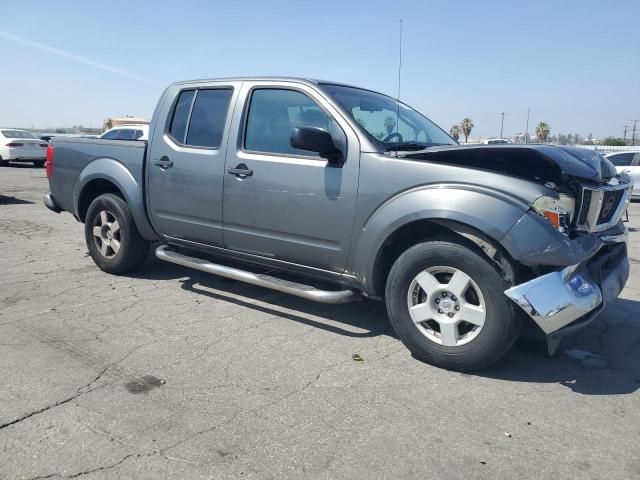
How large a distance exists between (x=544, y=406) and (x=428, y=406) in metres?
0.67

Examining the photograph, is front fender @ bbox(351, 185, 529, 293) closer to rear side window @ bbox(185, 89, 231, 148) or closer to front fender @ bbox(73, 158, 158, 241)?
rear side window @ bbox(185, 89, 231, 148)

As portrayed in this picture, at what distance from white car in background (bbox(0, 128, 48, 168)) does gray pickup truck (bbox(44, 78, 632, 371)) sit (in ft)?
59.1

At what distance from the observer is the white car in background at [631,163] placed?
1503 centimetres

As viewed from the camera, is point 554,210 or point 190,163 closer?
point 554,210

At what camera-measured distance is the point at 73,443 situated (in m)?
2.59

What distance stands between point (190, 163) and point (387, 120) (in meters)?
1.76

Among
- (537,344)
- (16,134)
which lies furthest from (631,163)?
(16,134)

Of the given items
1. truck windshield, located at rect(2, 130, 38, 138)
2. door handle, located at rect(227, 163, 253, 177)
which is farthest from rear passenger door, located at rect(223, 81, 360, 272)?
truck windshield, located at rect(2, 130, 38, 138)

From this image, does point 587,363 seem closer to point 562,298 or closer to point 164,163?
point 562,298

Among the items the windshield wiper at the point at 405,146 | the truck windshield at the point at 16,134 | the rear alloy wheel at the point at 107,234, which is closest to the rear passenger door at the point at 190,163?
the rear alloy wheel at the point at 107,234

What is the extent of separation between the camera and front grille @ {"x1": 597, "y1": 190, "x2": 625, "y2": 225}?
342cm

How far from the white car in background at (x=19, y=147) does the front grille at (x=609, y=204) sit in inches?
852

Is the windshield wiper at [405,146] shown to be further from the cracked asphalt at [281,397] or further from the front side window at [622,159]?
the front side window at [622,159]

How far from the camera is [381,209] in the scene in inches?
145
